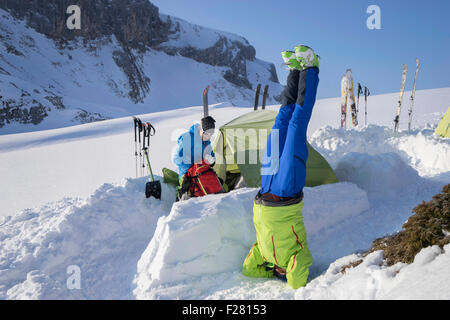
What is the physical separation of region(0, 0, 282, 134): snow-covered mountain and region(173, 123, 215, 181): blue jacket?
2474 centimetres

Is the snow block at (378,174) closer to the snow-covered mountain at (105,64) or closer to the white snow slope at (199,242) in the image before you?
the white snow slope at (199,242)

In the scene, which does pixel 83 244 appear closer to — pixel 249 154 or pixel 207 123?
pixel 207 123

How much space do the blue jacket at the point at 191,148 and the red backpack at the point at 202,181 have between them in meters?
0.20

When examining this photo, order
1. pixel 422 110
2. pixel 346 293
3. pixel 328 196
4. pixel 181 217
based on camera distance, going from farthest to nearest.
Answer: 1. pixel 422 110
2. pixel 328 196
3. pixel 181 217
4. pixel 346 293

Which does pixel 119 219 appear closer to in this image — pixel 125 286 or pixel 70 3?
pixel 125 286

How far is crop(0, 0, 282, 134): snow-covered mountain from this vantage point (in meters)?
27.0

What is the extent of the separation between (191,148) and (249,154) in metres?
1.05

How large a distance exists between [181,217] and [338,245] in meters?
1.77

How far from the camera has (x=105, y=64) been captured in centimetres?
4419

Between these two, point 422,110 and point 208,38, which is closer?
point 422,110

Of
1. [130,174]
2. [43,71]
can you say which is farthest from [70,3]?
[130,174]

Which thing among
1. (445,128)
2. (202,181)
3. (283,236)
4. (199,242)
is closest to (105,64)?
(445,128)

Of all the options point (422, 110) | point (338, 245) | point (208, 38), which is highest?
point (208, 38)

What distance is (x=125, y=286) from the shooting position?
3.00m
